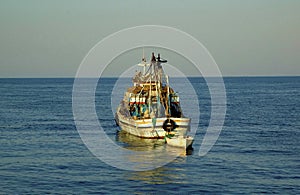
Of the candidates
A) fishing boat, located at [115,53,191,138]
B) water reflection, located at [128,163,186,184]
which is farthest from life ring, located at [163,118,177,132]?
water reflection, located at [128,163,186,184]

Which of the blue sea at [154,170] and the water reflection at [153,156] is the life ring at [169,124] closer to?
the water reflection at [153,156]

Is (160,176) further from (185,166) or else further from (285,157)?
(285,157)

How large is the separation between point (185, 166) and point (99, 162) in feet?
33.9

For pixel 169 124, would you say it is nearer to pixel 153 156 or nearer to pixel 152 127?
pixel 152 127

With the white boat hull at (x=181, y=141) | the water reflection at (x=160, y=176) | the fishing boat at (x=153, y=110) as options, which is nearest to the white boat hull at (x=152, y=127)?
the fishing boat at (x=153, y=110)

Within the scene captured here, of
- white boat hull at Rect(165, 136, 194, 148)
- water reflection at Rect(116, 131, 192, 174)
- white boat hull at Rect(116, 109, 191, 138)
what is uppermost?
white boat hull at Rect(116, 109, 191, 138)

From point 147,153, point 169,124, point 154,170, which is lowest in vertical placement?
point 154,170

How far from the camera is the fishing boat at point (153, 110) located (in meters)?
75.5

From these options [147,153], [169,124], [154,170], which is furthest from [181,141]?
[154,170]

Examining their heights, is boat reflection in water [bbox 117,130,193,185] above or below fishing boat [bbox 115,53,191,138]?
below

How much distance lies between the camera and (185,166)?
5906cm

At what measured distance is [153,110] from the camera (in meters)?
84.3

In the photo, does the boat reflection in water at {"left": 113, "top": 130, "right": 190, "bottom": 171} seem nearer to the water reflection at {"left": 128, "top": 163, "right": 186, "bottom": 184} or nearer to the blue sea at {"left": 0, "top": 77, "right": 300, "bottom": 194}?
the blue sea at {"left": 0, "top": 77, "right": 300, "bottom": 194}

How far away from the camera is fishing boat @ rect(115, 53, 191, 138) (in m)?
75.5
